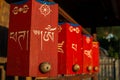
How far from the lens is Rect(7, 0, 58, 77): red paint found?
2.14 metres

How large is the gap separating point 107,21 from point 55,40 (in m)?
7.20

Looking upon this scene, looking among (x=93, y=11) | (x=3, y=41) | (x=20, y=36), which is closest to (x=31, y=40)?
(x=20, y=36)

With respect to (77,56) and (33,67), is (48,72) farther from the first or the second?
(77,56)

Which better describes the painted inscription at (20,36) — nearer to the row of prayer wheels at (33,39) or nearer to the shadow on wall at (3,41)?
the row of prayer wheels at (33,39)

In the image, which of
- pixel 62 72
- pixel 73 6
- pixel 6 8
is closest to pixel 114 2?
pixel 73 6

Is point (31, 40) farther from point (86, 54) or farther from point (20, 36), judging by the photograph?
point (86, 54)

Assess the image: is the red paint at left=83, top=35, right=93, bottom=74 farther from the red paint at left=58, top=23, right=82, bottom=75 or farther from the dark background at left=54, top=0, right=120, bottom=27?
the dark background at left=54, top=0, right=120, bottom=27

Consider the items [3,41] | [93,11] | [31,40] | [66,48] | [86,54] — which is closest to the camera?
[31,40]

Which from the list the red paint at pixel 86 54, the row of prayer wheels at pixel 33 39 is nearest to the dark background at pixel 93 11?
the red paint at pixel 86 54

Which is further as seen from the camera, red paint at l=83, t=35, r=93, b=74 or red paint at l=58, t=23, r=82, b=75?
red paint at l=83, t=35, r=93, b=74

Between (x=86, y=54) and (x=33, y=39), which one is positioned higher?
(x=33, y=39)

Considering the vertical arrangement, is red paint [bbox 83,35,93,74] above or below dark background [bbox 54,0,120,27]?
below

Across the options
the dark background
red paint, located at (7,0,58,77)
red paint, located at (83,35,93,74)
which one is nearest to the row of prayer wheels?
red paint, located at (7,0,58,77)

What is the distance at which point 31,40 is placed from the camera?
2.14 metres
